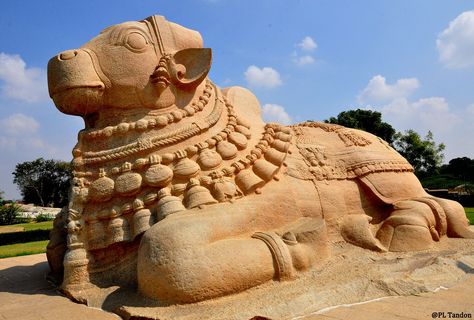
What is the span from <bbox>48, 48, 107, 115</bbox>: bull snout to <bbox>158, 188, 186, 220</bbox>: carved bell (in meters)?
1.18

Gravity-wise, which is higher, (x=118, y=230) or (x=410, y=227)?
(x=118, y=230)

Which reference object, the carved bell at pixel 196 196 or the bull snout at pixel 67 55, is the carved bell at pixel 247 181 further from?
the bull snout at pixel 67 55

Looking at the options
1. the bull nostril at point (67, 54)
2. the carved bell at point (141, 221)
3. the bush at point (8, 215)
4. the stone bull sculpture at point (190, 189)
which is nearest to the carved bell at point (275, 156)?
the stone bull sculpture at point (190, 189)

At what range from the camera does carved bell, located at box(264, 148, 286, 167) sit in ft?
12.4

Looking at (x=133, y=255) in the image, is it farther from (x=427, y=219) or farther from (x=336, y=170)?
(x=427, y=219)

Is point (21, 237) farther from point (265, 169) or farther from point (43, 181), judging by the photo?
point (43, 181)

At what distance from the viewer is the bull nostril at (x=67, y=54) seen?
348cm

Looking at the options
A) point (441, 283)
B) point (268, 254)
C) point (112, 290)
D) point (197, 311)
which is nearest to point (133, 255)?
point (112, 290)

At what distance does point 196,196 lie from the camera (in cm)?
327

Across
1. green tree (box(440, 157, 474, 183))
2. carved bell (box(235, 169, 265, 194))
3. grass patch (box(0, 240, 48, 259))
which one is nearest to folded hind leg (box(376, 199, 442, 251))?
carved bell (box(235, 169, 265, 194))

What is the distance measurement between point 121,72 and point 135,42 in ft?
1.08

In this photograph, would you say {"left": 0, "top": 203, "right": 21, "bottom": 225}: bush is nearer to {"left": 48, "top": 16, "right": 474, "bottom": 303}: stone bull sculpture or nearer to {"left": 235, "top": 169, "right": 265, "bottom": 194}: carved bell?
{"left": 48, "top": 16, "right": 474, "bottom": 303}: stone bull sculpture

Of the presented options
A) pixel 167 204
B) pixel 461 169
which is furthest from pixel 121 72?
pixel 461 169

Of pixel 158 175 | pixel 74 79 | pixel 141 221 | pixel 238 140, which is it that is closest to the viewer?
pixel 141 221
